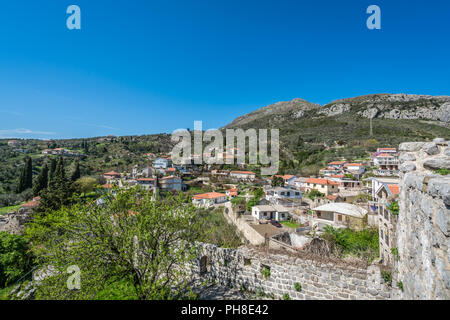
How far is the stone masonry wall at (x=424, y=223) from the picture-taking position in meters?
2.59

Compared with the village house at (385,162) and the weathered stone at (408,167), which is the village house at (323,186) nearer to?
the village house at (385,162)

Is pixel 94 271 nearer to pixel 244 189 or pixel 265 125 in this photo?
pixel 244 189

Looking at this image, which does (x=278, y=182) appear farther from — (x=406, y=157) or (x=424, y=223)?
(x=424, y=223)

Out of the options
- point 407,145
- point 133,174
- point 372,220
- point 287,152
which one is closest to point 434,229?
point 407,145

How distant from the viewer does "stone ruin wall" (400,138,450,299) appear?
8.52ft

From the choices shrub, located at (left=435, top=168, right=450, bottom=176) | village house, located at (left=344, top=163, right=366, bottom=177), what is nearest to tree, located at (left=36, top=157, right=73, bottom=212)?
shrub, located at (left=435, top=168, right=450, bottom=176)

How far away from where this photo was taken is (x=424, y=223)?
3.18 m

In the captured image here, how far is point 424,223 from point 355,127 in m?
95.1

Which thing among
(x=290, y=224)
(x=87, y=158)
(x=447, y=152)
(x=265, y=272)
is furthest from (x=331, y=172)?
(x=87, y=158)

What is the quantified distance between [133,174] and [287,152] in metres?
50.9

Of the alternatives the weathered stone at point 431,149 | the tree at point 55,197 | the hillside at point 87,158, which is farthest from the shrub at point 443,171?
the hillside at point 87,158

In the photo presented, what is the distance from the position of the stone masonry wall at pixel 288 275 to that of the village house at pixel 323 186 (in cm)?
3826

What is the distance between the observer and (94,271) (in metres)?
6.28

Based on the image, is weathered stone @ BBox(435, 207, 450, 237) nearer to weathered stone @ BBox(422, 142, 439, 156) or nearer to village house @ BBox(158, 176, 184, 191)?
weathered stone @ BBox(422, 142, 439, 156)
